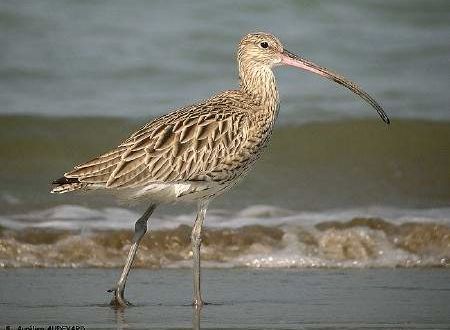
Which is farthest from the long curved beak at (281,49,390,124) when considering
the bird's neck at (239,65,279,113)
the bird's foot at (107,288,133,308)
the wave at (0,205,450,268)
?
the bird's foot at (107,288,133,308)

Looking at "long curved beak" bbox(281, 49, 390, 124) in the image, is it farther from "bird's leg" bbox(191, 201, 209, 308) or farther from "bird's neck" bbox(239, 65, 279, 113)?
"bird's leg" bbox(191, 201, 209, 308)

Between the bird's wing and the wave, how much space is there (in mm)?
1827

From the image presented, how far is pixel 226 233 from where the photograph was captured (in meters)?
11.5

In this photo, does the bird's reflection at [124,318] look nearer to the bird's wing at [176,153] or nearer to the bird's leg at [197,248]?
the bird's leg at [197,248]

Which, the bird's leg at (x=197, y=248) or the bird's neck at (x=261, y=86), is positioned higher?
the bird's neck at (x=261, y=86)

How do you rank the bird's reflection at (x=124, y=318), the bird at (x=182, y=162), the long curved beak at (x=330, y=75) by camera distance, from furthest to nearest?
1. the long curved beak at (x=330, y=75)
2. the bird at (x=182, y=162)
3. the bird's reflection at (x=124, y=318)

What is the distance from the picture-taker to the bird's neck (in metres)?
10.0

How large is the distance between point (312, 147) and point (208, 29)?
4.81 m

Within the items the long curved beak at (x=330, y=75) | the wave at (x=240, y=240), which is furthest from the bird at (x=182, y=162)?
the wave at (x=240, y=240)

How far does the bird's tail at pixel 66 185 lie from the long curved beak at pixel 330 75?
87.3 inches

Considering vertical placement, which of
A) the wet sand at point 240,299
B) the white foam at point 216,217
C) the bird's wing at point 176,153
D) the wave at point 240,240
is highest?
the bird's wing at point 176,153

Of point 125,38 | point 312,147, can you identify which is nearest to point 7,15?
point 125,38

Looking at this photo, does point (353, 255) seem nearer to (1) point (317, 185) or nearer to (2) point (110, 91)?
(1) point (317, 185)

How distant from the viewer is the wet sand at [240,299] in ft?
27.6
